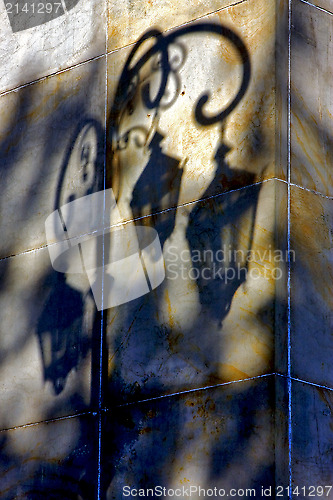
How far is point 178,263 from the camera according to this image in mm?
6398

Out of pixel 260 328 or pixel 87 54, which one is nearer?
pixel 260 328

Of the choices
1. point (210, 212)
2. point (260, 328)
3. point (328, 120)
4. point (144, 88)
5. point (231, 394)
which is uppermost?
point (144, 88)

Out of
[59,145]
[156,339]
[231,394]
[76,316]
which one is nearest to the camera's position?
[231,394]

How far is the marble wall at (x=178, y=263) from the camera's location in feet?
19.1

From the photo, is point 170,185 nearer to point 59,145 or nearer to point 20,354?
point 59,145

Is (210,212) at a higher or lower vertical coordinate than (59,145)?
lower

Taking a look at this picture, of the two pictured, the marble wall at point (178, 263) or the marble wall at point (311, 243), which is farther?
the marble wall at point (178, 263)

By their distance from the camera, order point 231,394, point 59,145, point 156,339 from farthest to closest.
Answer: point 59,145, point 156,339, point 231,394

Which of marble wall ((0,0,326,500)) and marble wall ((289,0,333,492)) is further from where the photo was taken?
marble wall ((0,0,326,500))

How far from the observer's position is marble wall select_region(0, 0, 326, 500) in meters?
5.82

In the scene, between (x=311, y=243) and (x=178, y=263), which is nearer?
(x=311, y=243)

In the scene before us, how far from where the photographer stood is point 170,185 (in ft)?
21.7

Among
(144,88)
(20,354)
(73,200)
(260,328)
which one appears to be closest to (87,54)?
(144,88)

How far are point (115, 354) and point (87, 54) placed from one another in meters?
2.61
